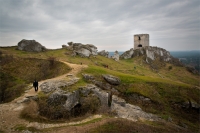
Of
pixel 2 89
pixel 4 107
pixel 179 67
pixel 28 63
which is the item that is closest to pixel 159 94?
pixel 4 107

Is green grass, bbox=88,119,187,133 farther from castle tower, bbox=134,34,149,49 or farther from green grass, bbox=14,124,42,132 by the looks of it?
castle tower, bbox=134,34,149,49

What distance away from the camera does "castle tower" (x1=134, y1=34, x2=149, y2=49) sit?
84.3 m

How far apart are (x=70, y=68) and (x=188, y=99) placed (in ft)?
92.4

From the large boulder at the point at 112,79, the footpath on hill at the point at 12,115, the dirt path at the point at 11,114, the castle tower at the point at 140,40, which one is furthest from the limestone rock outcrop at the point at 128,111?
the castle tower at the point at 140,40

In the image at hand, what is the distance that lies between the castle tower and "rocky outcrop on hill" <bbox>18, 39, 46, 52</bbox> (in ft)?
177

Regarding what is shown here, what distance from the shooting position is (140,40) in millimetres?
85312

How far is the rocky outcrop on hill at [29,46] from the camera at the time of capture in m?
54.5

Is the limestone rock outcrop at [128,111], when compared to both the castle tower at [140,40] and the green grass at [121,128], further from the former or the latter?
the castle tower at [140,40]

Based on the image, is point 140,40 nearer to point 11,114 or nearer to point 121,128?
point 121,128

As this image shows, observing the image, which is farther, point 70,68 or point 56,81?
point 70,68

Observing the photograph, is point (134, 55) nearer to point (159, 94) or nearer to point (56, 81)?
point (159, 94)

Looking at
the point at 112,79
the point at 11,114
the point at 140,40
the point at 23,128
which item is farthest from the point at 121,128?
the point at 140,40

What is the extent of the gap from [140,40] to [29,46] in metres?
59.2

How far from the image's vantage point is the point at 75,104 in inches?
972
